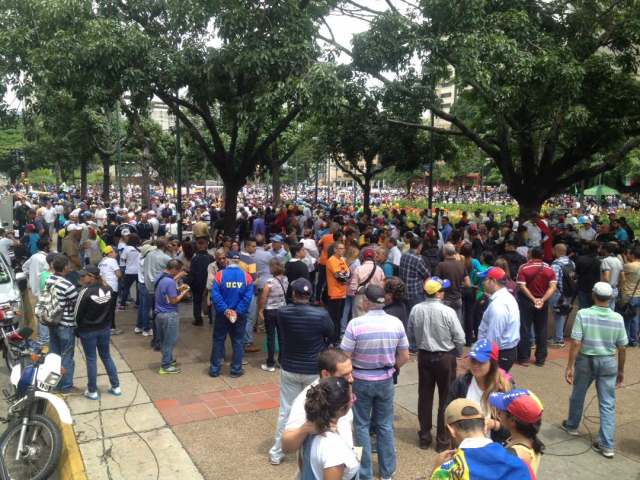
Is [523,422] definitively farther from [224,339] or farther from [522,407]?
[224,339]

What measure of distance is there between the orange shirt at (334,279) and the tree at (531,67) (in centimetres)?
567

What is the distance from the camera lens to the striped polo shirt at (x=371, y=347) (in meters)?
4.59

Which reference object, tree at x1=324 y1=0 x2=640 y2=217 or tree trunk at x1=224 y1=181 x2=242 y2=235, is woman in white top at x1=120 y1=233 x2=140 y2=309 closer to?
tree trunk at x1=224 y1=181 x2=242 y2=235

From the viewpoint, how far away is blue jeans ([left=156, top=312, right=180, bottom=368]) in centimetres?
727

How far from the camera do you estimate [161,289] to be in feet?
23.5

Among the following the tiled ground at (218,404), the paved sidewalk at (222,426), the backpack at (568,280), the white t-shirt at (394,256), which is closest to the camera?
the paved sidewalk at (222,426)

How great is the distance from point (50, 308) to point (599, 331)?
5.76 m

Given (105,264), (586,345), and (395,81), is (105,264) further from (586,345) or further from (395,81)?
(395,81)

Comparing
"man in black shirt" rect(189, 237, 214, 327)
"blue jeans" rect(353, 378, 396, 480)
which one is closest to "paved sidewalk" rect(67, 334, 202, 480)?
"blue jeans" rect(353, 378, 396, 480)

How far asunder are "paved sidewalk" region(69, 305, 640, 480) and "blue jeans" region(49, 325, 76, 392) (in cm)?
33

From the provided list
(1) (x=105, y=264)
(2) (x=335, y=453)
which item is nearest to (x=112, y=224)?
(1) (x=105, y=264)

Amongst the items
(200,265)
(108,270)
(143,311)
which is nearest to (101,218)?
(143,311)

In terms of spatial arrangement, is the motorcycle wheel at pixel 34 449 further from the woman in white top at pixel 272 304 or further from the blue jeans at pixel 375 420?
the woman in white top at pixel 272 304

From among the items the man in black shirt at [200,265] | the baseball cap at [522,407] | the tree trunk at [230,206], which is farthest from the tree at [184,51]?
the baseball cap at [522,407]
